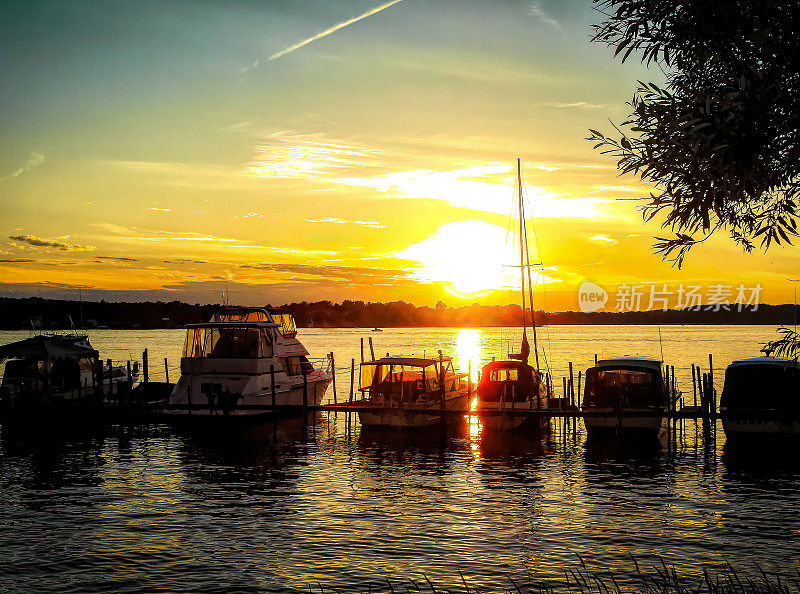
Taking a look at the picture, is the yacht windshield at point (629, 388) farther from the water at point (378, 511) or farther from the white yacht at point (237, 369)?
the white yacht at point (237, 369)

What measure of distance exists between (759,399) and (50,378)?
36.3m

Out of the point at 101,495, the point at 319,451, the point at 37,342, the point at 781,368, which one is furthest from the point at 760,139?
the point at 37,342

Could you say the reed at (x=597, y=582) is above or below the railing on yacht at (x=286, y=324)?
below

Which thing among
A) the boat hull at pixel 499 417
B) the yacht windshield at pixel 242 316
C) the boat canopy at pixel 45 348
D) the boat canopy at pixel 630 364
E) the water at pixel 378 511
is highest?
the yacht windshield at pixel 242 316

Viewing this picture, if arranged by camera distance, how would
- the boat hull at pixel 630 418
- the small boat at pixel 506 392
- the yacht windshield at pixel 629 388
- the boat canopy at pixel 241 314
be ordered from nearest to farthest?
the boat hull at pixel 630 418 → the yacht windshield at pixel 629 388 → the small boat at pixel 506 392 → the boat canopy at pixel 241 314

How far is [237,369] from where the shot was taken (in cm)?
3931

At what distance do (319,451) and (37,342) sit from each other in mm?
17475

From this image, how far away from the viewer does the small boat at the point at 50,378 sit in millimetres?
40156

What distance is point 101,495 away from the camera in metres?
25.7

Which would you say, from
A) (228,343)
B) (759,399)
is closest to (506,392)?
(759,399)

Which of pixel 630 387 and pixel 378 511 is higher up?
pixel 630 387

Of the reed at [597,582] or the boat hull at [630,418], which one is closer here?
the reed at [597,582]

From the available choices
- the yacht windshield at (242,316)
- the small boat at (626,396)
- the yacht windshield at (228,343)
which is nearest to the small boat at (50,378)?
the yacht windshield at (228,343)

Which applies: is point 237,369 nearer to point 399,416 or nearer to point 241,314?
point 241,314
